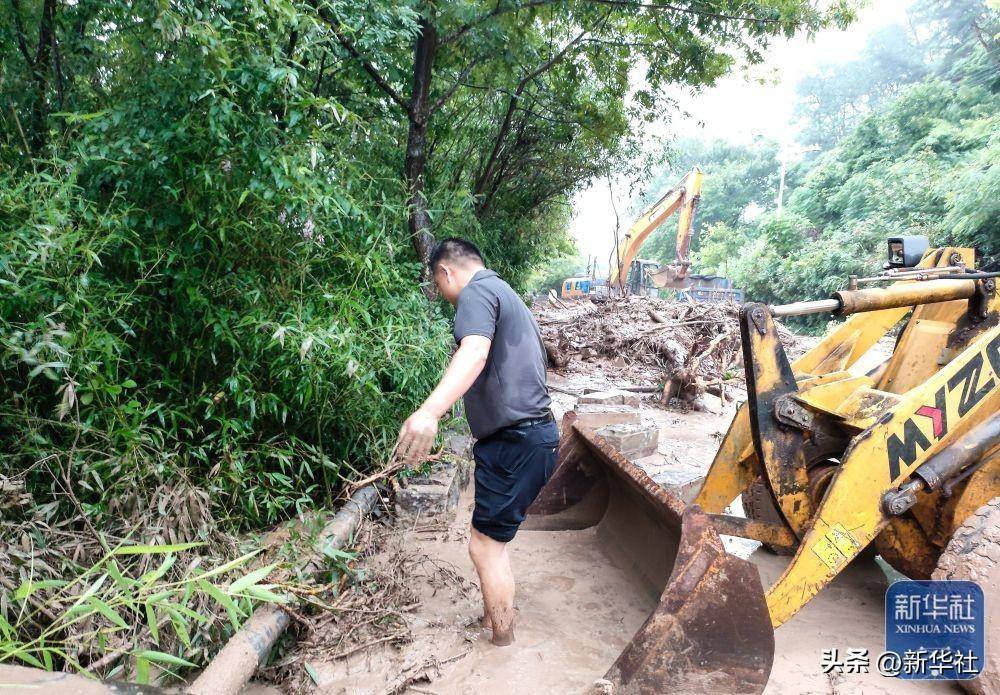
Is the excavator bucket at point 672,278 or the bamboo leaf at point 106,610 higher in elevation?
the excavator bucket at point 672,278

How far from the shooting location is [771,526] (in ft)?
9.20

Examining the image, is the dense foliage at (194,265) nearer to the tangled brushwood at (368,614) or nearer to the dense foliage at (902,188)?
the tangled brushwood at (368,614)

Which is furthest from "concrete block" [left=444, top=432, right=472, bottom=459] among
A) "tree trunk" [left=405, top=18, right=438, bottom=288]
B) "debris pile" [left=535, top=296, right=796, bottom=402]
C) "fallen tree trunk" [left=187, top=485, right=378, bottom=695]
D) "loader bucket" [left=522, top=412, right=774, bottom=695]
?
"debris pile" [left=535, top=296, right=796, bottom=402]

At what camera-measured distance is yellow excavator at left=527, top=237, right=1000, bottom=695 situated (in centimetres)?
215

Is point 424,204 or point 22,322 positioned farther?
point 424,204

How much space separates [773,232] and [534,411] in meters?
24.8

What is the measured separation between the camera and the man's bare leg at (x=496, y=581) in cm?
260

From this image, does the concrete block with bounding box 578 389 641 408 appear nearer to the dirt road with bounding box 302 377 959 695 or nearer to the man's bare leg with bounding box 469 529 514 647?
the dirt road with bounding box 302 377 959 695

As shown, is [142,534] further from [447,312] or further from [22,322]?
[447,312]

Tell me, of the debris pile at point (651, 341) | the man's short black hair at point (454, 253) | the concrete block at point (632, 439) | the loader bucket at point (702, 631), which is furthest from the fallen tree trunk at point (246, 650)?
the debris pile at point (651, 341)

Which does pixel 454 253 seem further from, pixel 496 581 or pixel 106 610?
pixel 106 610

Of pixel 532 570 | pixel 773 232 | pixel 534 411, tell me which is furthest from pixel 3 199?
pixel 773 232

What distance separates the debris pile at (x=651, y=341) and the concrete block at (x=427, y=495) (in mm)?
4897

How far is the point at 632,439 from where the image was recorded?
535 centimetres
